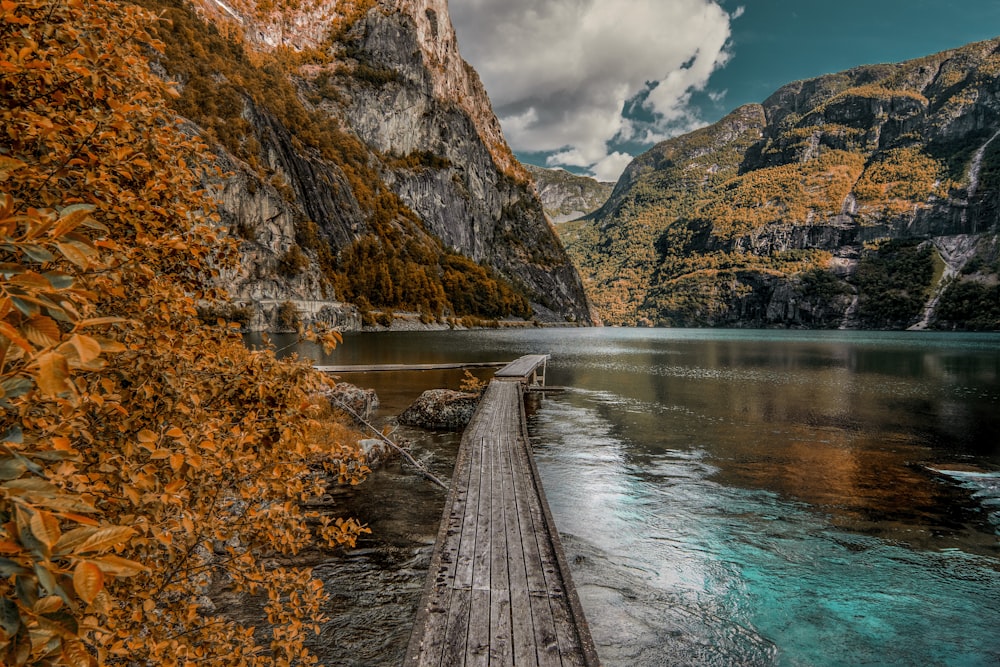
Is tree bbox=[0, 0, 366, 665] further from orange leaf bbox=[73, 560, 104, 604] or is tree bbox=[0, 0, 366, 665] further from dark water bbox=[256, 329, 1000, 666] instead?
dark water bbox=[256, 329, 1000, 666]

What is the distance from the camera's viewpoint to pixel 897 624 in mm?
9680

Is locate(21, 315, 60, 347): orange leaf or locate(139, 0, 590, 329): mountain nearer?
locate(21, 315, 60, 347): orange leaf

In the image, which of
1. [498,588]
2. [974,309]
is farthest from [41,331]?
[974,309]

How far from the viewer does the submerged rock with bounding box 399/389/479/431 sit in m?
24.0

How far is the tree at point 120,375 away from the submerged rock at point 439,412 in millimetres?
19029

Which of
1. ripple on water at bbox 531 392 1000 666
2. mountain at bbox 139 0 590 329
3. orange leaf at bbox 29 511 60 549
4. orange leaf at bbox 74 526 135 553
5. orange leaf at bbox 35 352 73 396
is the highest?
mountain at bbox 139 0 590 329

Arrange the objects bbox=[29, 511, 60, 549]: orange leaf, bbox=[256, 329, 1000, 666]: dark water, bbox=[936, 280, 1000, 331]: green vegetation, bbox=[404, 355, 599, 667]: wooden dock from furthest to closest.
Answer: bbox=[936, 280, 1000, 331]: green vegetation, bbox=[256, 329, 1000, 666]: dark water, bbox=[404, 355, 599, 667]: wooden dock, bbox=[29, 511, 60, 549]: orange leaf

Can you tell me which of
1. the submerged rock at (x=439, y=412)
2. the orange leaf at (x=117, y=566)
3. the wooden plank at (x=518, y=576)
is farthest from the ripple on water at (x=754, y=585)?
the orange leaf at (x=117, y=566)

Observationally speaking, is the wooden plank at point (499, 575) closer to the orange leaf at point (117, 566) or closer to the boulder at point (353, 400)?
the orange leaf at point (117, 566)

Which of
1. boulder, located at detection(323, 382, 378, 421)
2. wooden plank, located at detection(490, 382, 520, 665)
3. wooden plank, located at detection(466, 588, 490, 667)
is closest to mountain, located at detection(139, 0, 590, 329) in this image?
boulder, located at detection(323, 382, 378, 421)

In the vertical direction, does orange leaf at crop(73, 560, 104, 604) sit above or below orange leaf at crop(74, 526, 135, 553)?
below

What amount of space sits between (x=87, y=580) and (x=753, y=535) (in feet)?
50.1

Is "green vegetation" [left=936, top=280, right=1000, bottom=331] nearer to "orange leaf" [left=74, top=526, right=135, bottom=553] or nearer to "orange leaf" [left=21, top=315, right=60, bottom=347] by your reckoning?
"orange leaf" [left=74, top=526, right=135, bottom=553]

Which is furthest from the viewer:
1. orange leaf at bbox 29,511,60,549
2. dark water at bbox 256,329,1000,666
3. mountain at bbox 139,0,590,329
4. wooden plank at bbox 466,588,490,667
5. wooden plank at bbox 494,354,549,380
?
mountain at bbox 139,0,590,329
